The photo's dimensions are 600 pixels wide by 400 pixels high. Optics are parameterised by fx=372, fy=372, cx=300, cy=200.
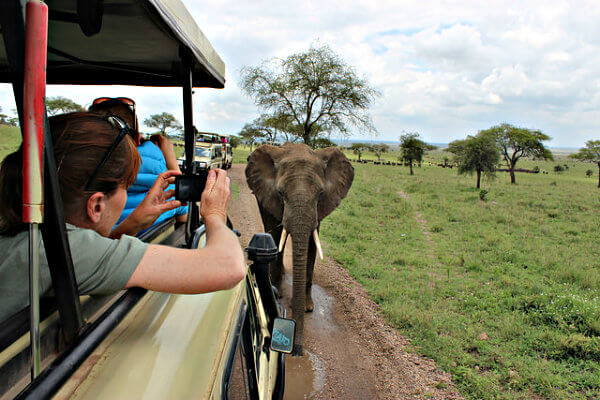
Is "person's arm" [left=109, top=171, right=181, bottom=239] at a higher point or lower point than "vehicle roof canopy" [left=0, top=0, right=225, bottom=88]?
lower

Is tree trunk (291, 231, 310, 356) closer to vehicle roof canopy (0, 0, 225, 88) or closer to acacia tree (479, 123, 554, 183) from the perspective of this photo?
vehicle roof canopy (0, 0, 225, 88)

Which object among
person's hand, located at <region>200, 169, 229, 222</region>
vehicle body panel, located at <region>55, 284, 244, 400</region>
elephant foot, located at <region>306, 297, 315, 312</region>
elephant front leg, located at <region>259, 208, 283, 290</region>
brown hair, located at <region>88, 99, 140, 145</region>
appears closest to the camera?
vehicle body panel, located at <region>55, 284, 244, 400</region>

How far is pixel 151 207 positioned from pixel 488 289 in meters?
5.82

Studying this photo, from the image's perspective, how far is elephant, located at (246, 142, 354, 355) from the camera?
4309 millimetres

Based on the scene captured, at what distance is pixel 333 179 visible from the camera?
5316 millimetres

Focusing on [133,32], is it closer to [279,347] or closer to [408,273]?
[279,347]

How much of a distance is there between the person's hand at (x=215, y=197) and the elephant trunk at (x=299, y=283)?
276 centimetres

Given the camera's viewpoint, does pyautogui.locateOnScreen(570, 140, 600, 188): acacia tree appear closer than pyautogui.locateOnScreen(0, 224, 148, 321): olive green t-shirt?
No

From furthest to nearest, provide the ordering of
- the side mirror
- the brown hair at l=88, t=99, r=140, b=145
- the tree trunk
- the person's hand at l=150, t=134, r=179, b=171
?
the tree trunk → the person's hand at l=150, t=134, r=179, b=171 → the brown hair at l=88, t=99, r=140, b=145 → the side mirror

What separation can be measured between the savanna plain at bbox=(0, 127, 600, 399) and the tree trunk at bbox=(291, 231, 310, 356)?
1.33m

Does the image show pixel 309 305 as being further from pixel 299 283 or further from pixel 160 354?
pixel 160 354

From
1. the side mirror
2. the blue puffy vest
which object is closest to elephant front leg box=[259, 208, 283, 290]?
the blue puffy vest

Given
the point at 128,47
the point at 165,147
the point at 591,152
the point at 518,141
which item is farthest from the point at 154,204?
the point at 591,152

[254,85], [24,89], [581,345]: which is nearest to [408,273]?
[581,345]
